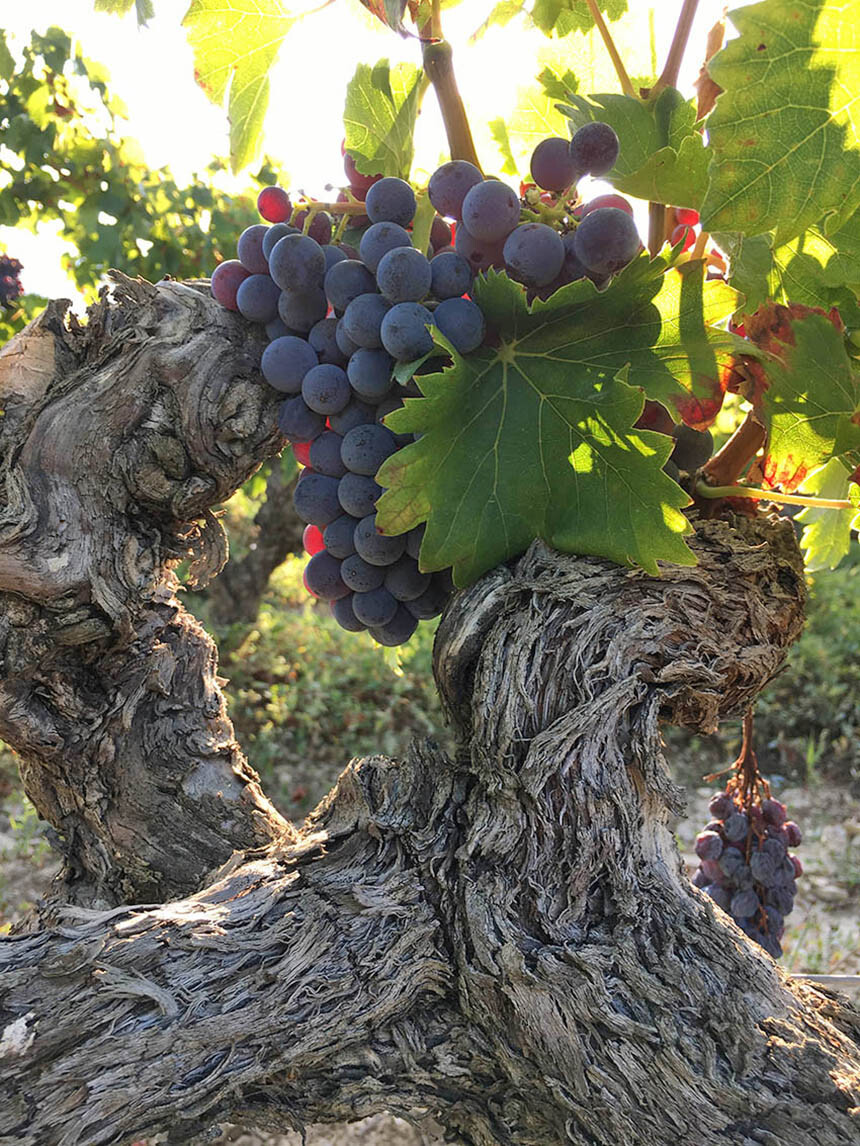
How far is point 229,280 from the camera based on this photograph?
3.08 feet

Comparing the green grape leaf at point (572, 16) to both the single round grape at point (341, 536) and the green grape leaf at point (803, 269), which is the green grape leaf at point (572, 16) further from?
the single round grape at point (341, 536)

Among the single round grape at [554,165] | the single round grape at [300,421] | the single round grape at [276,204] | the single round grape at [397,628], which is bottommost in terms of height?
the single round grape at [397,628]

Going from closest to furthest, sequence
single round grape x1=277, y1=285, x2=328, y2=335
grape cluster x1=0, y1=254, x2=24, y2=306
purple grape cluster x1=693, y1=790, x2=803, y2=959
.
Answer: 1. single round grape x1=277, y1=285, x2=328, y2=335
2. purple grape cluster x1=693, y1=790, x2=803, y2=959
3. grape cluster x1=0, y1=254, x2=24, y2=306

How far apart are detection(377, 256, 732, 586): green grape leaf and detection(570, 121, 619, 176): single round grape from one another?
4.0 inches

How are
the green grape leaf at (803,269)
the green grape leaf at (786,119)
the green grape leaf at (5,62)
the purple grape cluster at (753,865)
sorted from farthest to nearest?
the green grape leaf at (5,62) → the purple grape cluster at (753,865) → the green grape leaf at (803,269) → the green grape leaf at (786,119)

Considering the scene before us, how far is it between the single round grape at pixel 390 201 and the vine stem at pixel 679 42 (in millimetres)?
256

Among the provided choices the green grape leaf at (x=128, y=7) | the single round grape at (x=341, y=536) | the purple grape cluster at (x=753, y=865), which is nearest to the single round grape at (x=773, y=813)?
the purple grape cluster at (x=753, y=865)

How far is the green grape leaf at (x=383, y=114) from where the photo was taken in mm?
841

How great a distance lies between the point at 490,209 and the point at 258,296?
0.81 feet

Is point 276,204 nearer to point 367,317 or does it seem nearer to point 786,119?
point 367,317

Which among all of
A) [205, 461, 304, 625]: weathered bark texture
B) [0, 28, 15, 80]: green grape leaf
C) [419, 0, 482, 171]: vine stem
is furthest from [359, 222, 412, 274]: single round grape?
[205, 461, 304, 625]: weathered bark texture

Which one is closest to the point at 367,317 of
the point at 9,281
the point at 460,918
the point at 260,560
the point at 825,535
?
the point at 460,918

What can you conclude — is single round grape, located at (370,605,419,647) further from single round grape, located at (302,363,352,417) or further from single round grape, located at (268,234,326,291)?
single round grape, located at (268,234,326,291)

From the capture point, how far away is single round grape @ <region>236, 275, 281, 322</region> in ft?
2.96
